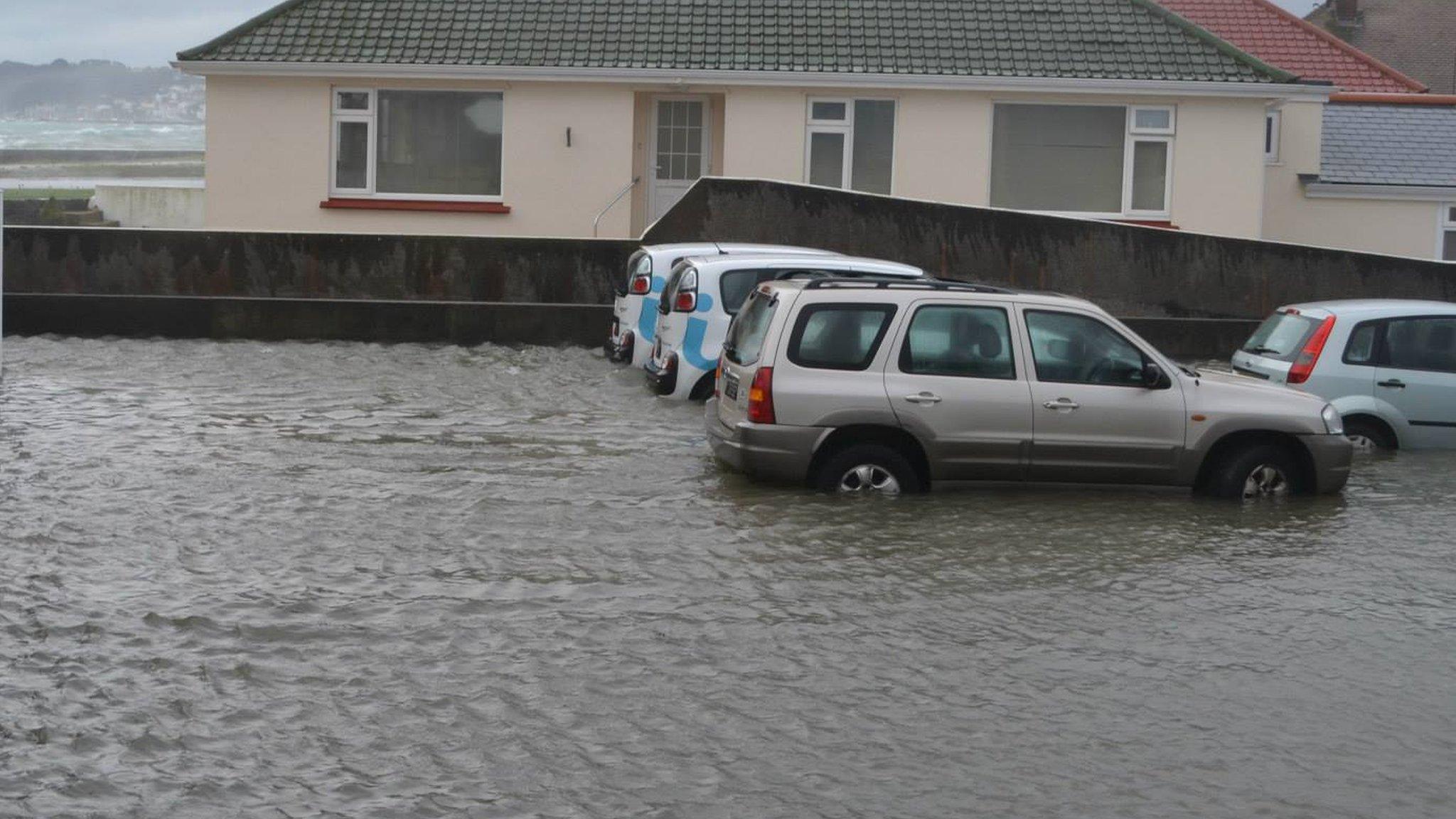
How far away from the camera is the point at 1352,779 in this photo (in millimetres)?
6664

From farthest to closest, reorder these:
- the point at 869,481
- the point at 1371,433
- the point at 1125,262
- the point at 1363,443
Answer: the point at 1125,262 < the point at 1363,443 < the point at 1371,433 < the point at 869,481

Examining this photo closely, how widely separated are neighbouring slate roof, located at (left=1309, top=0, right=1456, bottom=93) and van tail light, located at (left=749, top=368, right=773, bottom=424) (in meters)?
61.4

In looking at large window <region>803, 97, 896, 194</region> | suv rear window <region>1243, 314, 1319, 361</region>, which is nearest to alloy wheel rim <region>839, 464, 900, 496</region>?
suv rear window <region>1243, 314, 1319, 361</region>

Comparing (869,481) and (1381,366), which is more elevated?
(1381,366)

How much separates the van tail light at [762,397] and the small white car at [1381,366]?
495cm

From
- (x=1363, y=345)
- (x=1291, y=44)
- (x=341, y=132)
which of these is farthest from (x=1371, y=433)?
(x=1291, y=44)

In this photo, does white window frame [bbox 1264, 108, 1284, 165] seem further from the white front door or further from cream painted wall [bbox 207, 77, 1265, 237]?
the white front door

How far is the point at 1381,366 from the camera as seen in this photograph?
1499cm

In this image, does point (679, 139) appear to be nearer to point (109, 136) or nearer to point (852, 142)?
point (852, 142)

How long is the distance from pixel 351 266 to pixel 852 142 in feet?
27.6

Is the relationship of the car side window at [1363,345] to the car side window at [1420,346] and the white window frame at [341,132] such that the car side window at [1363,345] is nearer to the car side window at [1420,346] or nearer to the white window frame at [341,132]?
the car side window at [1420,346]

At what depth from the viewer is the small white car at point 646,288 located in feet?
58.0

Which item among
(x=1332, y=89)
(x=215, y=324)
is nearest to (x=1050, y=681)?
(x=215, y=324)

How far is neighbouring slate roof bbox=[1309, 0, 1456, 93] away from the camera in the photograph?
6856 centimetres
